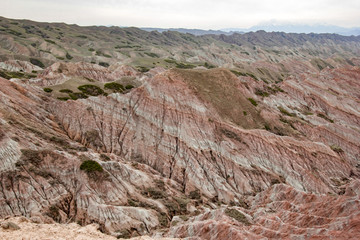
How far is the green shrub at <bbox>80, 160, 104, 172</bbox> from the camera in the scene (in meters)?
29.0

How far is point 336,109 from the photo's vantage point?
7650cm

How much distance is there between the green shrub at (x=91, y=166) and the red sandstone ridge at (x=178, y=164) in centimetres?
24

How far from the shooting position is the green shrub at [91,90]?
50.2 m

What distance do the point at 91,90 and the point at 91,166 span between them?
25957 millimetres

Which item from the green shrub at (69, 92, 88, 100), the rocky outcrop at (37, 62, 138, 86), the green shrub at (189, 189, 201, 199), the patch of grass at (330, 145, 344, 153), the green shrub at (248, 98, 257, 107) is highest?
the rocky outcrop at (37, 62, 138, 86)

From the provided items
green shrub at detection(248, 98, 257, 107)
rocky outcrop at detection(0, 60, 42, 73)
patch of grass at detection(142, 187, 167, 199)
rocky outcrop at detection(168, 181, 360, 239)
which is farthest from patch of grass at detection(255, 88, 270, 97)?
rocky outcrop at detection(0, 60, 42, 73)

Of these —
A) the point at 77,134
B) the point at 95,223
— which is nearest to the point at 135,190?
the point at 95,223

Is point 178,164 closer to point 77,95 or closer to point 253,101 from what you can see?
point 77,95

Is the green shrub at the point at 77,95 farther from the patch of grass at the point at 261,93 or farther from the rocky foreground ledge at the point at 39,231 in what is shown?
the patch of grass at the point at 261,93

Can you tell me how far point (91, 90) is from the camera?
51188 millimetres

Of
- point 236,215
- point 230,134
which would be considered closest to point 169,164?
point 230,134

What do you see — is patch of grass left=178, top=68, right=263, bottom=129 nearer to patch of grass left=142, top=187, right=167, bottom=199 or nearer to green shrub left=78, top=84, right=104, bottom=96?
green shrub left=78, top=84, right=104, bottom=96

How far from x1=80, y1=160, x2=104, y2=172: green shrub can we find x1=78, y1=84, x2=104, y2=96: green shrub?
23295 millimetres

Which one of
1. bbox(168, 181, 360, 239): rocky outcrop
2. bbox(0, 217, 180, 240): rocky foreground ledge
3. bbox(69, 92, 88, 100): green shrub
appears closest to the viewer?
bbox(168, 181, 360, 239): rocky outcrop
